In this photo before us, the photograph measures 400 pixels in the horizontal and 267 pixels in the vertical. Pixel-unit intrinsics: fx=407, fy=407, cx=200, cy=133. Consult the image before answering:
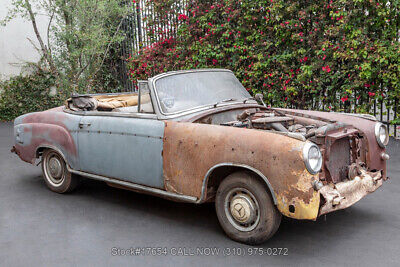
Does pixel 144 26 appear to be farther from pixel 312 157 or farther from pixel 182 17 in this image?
pixel 312 157

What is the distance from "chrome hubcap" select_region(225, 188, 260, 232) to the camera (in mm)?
3715

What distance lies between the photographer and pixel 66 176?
550 centimetres

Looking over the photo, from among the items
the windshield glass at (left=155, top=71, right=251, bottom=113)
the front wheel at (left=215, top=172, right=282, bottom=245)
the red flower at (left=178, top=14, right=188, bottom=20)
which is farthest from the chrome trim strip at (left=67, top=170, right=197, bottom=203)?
the red flower at (left=178, top=14, right=188, bottom=20)

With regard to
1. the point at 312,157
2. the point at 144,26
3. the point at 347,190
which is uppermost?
the point at 144,26

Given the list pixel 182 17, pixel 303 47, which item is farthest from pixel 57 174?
pixel 182 17

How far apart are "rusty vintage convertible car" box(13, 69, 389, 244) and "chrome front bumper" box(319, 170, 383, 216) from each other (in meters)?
0.01

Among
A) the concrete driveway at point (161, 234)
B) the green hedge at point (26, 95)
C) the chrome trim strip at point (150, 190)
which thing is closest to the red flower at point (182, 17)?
the green hedge at point (26, 95)

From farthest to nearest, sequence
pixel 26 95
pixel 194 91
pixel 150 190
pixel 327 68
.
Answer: pixel 26 95, pixel 327 68, pixel 194 91, pixel 150 190

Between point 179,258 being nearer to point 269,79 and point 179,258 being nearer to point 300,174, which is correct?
point 300,174

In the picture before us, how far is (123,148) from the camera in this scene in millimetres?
4633

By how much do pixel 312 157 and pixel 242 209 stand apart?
82 centimetres

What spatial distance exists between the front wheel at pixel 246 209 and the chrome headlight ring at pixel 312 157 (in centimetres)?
47

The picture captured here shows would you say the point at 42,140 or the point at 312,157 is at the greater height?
the point at 312,157

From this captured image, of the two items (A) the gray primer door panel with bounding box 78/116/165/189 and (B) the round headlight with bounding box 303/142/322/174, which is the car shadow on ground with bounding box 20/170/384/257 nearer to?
(A) the gray primer door panel with bounding box 78/116/165/189
